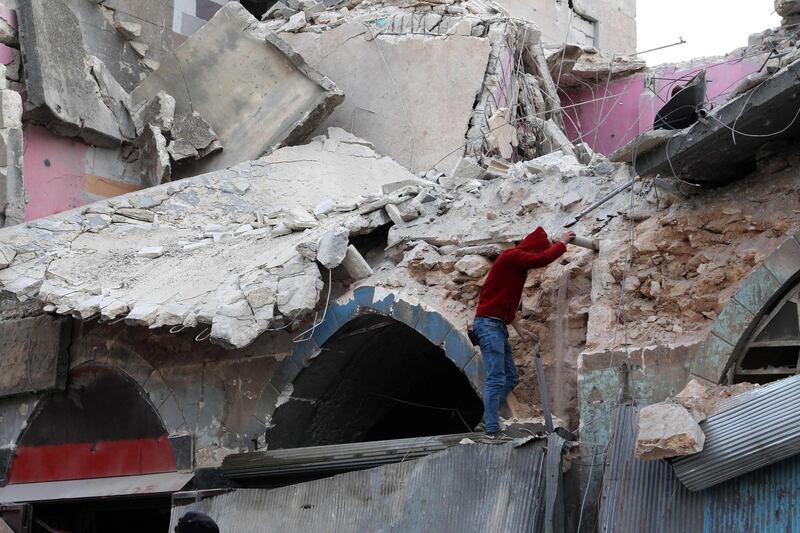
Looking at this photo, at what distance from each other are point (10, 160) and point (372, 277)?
4340 mm

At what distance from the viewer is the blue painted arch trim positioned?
22.8ft

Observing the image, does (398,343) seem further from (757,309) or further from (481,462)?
(757,309)

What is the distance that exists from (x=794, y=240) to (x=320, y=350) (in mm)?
3240

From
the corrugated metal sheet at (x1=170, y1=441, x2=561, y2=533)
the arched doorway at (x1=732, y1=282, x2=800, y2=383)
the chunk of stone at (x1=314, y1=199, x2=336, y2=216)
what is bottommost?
the corrugated metal sheet at (x1=170, y1=441, x2=561, y2=533)

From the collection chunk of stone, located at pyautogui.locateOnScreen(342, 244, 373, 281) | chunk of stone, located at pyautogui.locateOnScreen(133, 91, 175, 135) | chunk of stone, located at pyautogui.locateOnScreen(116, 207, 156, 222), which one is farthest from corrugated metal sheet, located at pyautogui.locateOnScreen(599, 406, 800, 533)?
chunk of stone, located at pyautogui.locateOnScreen(133, 91, 175, 135)

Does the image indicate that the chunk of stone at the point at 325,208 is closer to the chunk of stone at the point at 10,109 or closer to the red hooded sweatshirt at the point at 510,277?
the red hooded sweatshirt at the point at 510,277

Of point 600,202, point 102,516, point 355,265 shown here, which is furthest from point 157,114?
point 600,202

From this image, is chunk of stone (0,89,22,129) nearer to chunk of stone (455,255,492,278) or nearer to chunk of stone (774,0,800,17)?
chunk of stone (455,255,492,278)

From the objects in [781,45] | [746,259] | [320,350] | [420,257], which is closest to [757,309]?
[746,259]

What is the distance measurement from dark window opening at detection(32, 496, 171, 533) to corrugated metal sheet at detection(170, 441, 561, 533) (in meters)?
1.52

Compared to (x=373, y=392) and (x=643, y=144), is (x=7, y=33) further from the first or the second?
(x=643, y=144)

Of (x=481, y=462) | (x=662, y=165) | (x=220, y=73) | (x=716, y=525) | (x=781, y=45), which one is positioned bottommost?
(x=716, y=525)

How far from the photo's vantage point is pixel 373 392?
8.80 metres

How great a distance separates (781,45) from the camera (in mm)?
6891
